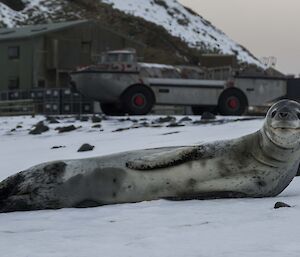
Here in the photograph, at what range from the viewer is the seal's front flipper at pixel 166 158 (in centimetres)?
546

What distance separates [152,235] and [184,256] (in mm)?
567

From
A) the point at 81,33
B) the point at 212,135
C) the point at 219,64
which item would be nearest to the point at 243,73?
the point at 219,64

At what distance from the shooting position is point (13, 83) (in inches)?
1902

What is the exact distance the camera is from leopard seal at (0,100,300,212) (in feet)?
17.9

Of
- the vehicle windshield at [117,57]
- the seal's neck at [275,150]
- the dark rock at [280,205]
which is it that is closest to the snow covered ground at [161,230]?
the dark rock at [280,205]

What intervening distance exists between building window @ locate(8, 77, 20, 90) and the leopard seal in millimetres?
43226

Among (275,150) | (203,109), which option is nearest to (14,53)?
(203,109)

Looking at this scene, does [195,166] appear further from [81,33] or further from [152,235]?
[81,33]

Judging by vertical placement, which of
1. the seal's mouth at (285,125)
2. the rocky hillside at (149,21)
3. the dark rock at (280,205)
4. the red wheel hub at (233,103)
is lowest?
the dark rock at (280,205)

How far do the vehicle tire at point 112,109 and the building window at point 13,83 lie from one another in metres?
26.1

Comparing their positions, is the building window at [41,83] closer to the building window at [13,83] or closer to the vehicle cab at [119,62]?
the building window at [13,83]

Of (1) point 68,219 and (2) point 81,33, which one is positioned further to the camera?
(2) point 81,33

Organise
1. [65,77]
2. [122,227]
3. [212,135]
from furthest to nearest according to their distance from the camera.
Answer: [65,77] < [212,135] < [122,227]

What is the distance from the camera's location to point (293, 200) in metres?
5.24
